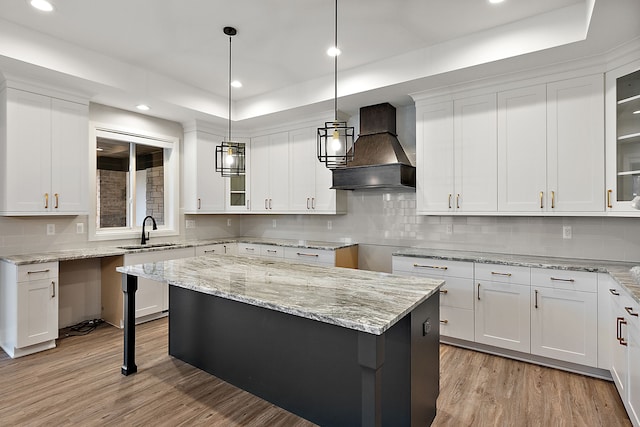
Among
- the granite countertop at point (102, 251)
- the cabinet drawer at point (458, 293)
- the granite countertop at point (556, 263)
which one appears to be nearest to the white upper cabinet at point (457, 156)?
the granite countertop at point (556, 263)

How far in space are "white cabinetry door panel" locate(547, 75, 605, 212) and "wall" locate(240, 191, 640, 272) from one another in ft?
1.17

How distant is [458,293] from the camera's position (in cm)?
325

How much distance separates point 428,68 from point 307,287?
7.92 feet

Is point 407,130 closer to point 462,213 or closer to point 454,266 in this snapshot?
point 462,213

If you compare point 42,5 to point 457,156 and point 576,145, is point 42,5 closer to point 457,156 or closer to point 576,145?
point 457,156

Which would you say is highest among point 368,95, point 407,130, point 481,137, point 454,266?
point 368,95

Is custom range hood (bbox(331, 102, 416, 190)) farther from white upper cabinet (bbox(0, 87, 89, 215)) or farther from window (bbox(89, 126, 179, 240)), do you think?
white upper cabinet (bbox(0, 87, 89, 215))

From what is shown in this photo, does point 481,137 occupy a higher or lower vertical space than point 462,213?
higher

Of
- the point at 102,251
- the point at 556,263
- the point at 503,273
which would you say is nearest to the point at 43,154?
the point at 102,251

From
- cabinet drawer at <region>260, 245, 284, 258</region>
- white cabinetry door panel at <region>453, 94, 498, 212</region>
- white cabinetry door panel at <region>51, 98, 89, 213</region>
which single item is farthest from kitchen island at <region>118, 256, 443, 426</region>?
cabinet drawer at <region>260, 245, 284, 258</region>

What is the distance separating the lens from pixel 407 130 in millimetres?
4086

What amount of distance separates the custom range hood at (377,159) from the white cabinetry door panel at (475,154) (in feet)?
1.80

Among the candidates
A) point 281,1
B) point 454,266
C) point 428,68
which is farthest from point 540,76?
point 281,1

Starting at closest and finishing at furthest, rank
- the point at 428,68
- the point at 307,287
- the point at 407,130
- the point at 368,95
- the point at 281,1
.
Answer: the point at 307,287
the point at 281,1
the point at 428,68
the point at 368,95
the point at 407,130
